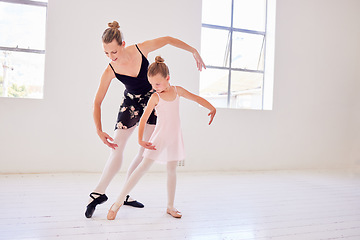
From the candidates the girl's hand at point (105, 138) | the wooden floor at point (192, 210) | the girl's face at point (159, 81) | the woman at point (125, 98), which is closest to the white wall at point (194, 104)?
the wooden floor at point (192, 210)

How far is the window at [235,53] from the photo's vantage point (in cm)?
430

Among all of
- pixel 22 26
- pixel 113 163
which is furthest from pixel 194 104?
pixel 22 26

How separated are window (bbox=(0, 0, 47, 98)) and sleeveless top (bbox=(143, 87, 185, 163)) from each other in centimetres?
227

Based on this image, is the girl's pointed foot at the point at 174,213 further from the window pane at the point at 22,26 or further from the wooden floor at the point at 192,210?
the window pane at the point at 22,26

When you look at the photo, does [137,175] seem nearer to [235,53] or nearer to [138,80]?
[138,80]

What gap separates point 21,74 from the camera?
3.52m

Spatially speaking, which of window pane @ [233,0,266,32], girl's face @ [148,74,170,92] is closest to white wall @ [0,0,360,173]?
window pane @ [233,0,266,32]

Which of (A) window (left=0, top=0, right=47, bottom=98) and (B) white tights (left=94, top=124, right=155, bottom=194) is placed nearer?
(B) white tights (left=94, top=124, right=155, bottom=194)

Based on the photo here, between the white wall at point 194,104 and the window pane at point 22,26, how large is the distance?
0.31 metres

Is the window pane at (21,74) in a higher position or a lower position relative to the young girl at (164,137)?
higher

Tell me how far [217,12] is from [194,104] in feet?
4.89

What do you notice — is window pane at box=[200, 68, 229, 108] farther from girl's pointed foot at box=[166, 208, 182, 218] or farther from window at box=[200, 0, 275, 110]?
girl's pointed foot at box=[166, 208, 182, 218]

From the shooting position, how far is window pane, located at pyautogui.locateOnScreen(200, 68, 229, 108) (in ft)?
14.1

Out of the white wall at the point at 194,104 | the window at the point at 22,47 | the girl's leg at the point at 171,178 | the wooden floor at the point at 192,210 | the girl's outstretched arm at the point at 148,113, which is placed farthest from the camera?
the window at the point at 22,47
